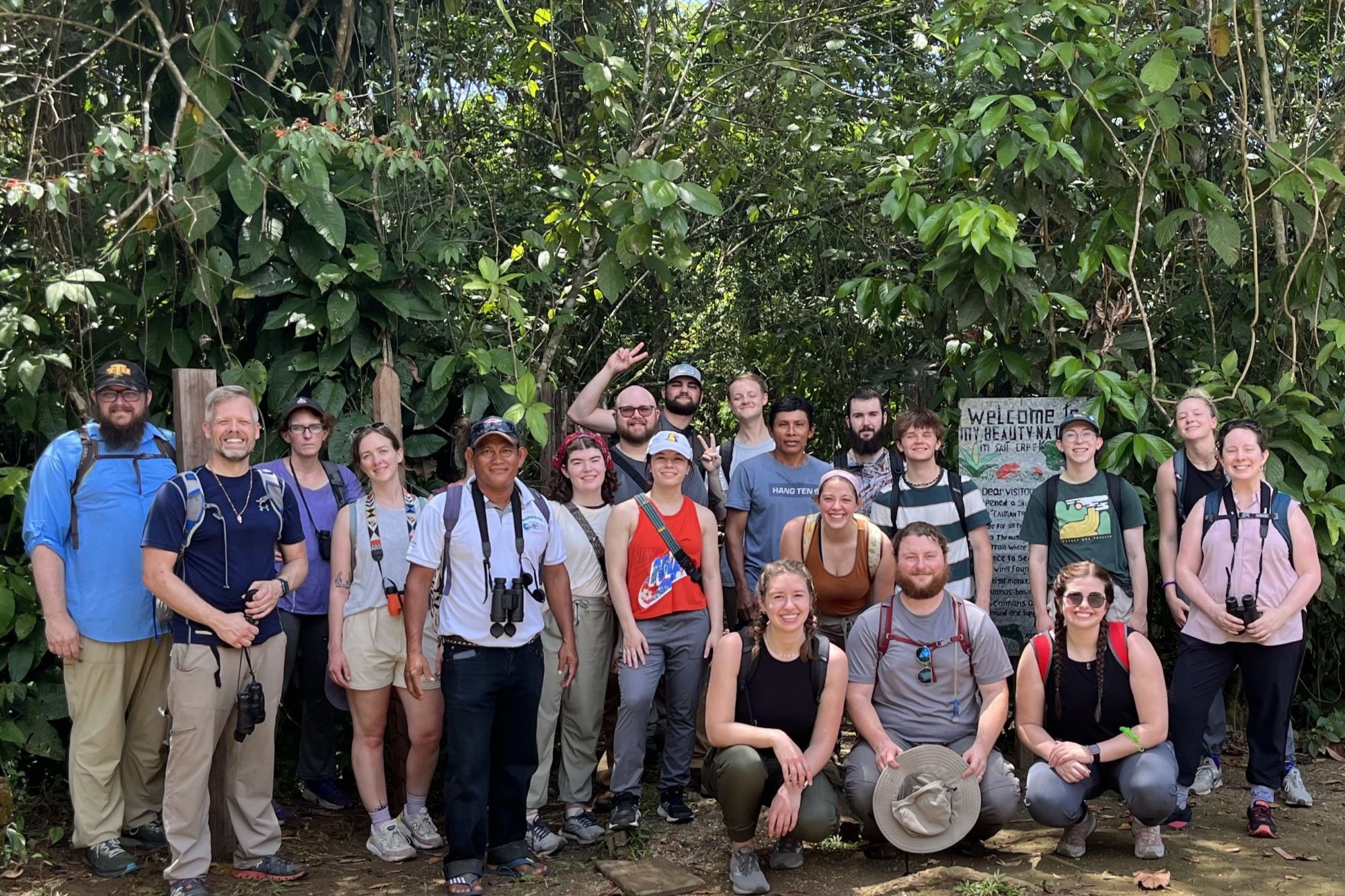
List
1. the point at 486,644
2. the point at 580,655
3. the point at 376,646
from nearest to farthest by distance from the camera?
the point at 486,644 < the point at 376,646 < the point at 580,655

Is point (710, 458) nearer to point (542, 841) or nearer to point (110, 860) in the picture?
point (542, 841)

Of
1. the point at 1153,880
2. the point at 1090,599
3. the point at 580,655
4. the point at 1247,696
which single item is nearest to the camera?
the point at 1153,880

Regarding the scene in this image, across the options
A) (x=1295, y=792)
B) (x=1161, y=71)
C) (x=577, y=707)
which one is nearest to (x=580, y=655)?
(x=577, y=707)

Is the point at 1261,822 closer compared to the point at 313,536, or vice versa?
the point at 1261,822

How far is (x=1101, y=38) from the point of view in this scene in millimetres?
5609

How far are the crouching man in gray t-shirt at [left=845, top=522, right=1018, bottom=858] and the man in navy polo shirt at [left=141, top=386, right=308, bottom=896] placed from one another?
2199 millimetres

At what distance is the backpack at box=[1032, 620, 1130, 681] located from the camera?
451 centimetres

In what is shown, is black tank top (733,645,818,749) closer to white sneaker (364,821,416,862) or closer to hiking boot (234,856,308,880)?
white sneaker (364,821,416,862)

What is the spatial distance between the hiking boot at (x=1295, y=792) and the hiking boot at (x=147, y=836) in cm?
474

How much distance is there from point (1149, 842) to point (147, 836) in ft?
12.8

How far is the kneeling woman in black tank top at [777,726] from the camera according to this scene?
14.3ft

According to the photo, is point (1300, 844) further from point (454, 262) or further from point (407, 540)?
point (454, 262)

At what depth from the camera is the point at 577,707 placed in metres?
5.02

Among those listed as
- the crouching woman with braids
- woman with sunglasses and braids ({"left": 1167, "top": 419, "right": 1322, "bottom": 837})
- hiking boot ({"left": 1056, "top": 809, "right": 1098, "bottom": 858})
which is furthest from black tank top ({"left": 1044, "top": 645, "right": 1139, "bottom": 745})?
woman with sunglasses and braids ({"left": 1167, "top": 419, "right": 1322, "bottom": 837})
